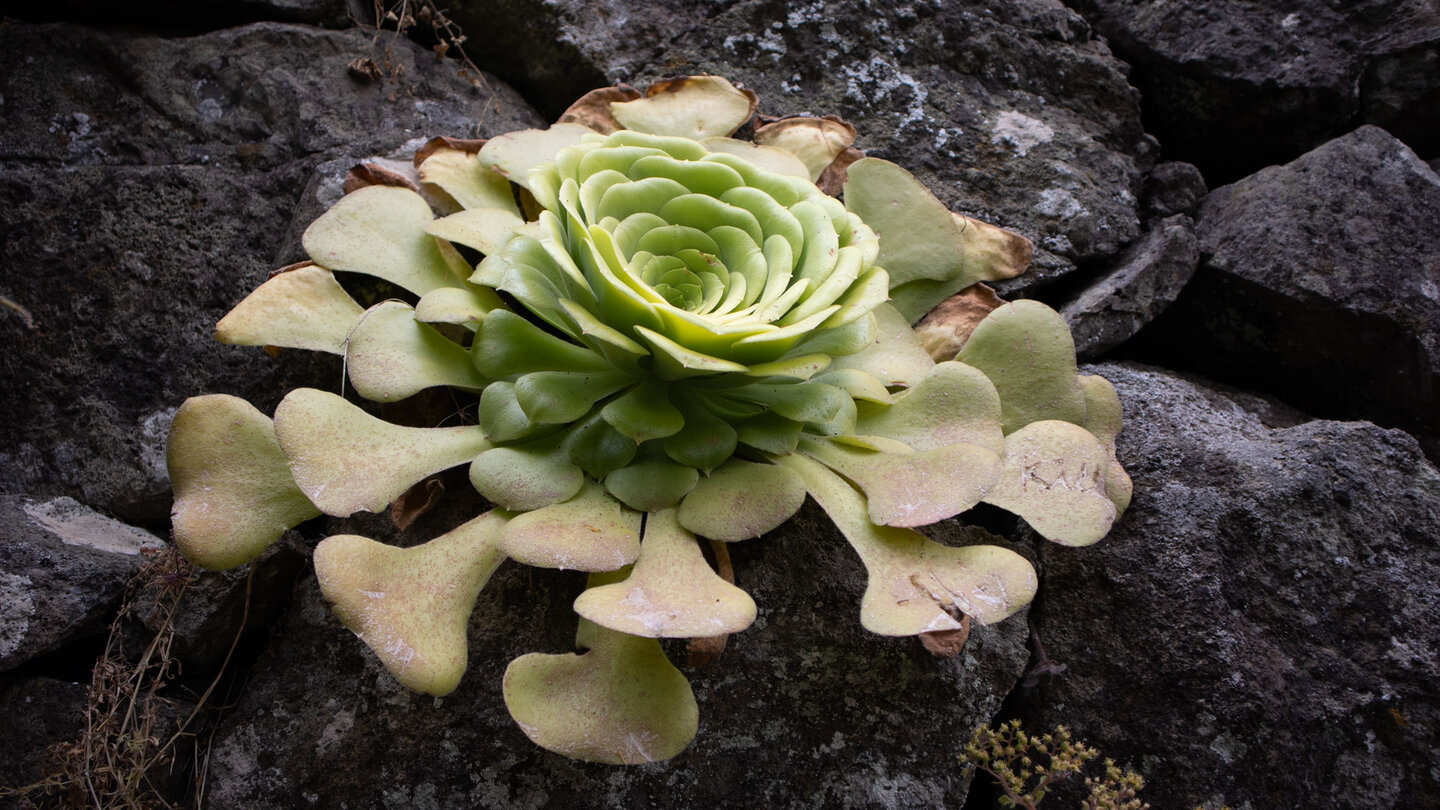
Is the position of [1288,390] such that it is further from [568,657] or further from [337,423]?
[337,423]

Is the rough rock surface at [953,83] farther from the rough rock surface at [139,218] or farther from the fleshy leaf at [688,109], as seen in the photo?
the rough rock surface at [139,218]

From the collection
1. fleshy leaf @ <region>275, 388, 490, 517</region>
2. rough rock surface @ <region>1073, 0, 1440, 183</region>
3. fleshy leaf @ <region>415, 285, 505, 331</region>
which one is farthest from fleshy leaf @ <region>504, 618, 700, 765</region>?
rough rock surface @ <region>1073, 0, 1440, 183</region>

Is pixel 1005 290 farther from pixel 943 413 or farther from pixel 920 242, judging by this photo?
pixel 943 413

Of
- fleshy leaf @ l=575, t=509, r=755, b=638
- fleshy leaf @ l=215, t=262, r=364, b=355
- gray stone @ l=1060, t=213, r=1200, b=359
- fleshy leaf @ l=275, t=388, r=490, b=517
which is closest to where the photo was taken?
fleshy leaf @ l=575, t=509, r=755, b=638

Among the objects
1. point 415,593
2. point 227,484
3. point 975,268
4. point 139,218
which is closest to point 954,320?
point 975,268

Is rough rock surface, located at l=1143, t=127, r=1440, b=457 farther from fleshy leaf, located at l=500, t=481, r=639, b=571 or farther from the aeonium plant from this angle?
fleshy leaf, located at l=500, t=481, r=639, b=571

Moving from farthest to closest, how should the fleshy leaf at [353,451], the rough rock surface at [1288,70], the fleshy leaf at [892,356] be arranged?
the rough rock surface at [1288,70] → the fleshy leaf at [892,356] → the fleshy leaf at [353,451]

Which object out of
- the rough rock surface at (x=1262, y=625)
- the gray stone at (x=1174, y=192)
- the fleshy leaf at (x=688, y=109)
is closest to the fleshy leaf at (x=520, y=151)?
the fleshy leaf at (x=688, y=109)
